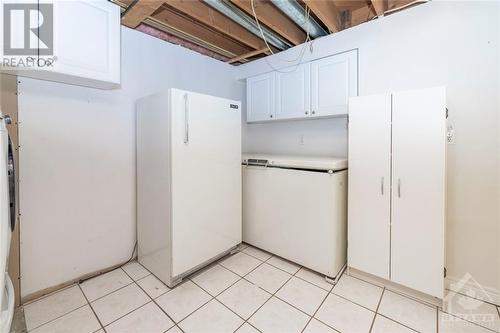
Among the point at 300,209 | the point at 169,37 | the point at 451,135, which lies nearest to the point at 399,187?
the point at 451,135

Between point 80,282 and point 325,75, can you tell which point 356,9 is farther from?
point 80,282

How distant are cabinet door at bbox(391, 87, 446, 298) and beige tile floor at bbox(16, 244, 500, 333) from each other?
251 mm

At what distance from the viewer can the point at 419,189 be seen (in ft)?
5.64

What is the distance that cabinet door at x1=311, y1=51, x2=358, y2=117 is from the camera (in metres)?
2.28

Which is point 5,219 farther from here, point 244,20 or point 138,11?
point 244,20

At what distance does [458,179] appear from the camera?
1839 millimetres

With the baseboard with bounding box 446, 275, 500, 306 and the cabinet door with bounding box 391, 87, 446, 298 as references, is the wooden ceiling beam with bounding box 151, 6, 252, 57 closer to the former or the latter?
the cabinet door with bounding box 391, 87, 446, 298

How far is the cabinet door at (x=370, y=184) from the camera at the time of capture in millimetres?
1849

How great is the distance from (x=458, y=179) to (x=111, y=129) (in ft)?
10.0

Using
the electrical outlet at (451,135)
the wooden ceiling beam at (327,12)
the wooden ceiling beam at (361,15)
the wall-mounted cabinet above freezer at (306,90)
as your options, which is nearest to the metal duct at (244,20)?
the wall-mounted cabinet above freezer at (306,90)

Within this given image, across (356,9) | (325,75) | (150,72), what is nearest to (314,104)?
(325,75)

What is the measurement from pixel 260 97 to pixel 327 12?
3.96 feet

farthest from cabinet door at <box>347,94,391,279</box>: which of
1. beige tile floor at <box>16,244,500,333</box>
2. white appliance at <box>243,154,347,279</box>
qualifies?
beige tile floor at <box>16,244,500,333</box>

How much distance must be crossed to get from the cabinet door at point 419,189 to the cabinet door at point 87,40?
2.28 m
